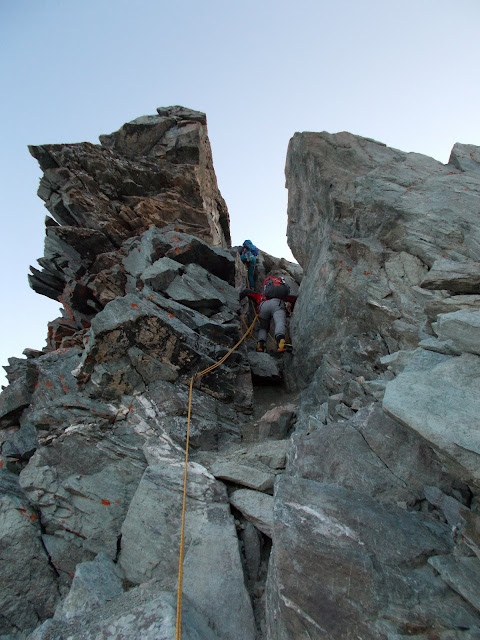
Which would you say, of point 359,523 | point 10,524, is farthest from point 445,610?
point 10,524

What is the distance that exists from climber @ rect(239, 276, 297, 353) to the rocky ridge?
2.04 ft

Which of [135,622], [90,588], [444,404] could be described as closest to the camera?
[444,404]

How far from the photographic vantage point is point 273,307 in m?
14.0

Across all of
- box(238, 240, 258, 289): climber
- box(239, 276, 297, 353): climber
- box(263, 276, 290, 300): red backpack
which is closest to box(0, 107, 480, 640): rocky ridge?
box(239, 276, 297, 353): climber

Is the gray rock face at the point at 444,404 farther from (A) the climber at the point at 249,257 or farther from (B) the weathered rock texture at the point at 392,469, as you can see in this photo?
(A) the climber at the point at 249,257

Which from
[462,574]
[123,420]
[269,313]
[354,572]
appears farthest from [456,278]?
[123,420]

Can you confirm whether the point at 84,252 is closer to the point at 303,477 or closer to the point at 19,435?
the point at 19,435

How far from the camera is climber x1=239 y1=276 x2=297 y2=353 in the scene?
517 inches

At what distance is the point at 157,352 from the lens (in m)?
10.2

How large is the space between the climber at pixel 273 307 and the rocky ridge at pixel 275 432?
2.04 ft

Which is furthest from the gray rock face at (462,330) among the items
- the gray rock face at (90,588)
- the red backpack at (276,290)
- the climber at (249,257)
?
the climber at (249,257)

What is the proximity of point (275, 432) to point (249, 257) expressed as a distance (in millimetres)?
13536

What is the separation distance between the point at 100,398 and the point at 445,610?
8.56 metres

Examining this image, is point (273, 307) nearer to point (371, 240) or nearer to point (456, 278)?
point (371, 240)
